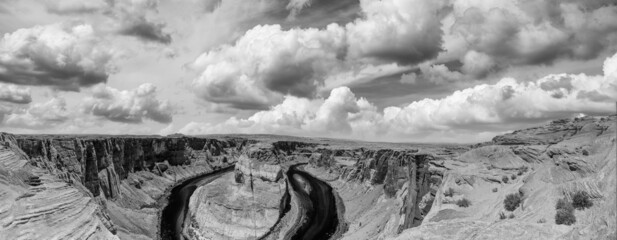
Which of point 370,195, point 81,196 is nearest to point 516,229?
point 81,196

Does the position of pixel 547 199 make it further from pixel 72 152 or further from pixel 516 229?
pixel 72 152

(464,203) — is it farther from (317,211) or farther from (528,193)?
(317,211)

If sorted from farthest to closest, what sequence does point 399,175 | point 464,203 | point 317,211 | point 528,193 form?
point 317,211 < point 399,175 < point 464,203 < point 528,193

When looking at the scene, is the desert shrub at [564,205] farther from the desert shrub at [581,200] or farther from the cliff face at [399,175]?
the cliff face at [399,175]

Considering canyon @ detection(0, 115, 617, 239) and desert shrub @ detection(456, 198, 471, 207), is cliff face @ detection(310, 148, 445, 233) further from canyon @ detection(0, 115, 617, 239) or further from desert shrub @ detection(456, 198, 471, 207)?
desert shrub @ detection(456, 198, 471, 207)

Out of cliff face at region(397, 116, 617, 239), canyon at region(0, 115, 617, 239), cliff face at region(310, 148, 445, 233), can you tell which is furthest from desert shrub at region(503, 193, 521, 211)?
cliff face at region(310, 148, 445, 233)

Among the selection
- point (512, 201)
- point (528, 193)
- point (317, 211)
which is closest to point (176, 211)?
point (317, 211)

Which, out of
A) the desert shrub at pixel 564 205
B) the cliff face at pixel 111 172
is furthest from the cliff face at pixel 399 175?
the cliff face at pixel 111 172
